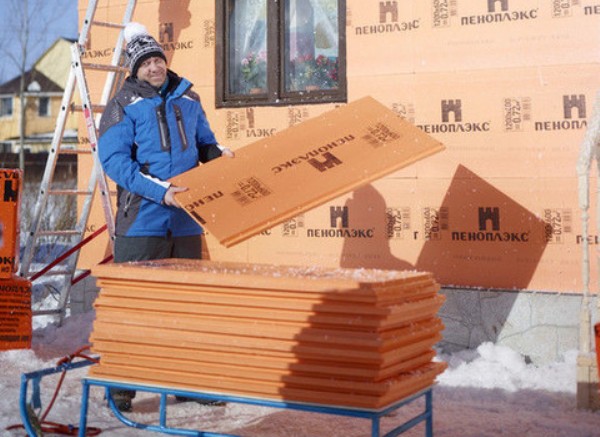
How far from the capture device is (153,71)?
4.93m

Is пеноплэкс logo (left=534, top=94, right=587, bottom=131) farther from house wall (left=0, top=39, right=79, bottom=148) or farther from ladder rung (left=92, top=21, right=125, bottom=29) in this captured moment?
house wall (left=0, top=39, right=79, bottom=148)

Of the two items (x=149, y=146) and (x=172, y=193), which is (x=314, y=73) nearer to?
(x=149, y=146)

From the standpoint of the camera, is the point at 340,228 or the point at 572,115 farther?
the point at 340,228

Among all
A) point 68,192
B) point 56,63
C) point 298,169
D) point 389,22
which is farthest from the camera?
point 56,63

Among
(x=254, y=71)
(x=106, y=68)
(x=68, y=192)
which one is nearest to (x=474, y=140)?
(x=254, y=71)

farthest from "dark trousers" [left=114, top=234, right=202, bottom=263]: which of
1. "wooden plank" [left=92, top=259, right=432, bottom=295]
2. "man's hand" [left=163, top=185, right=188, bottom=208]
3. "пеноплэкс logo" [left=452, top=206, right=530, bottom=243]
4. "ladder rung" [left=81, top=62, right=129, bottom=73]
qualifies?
"ladder rung" [left=81, top=62, right=129, bottom=73]

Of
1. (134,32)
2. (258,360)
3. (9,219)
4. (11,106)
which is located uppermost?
(11,106)

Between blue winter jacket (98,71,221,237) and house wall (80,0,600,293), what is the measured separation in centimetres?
210

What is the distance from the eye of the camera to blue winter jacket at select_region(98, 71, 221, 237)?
4.84m

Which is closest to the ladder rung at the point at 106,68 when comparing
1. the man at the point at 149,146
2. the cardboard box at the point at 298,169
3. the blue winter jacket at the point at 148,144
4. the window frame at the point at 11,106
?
the man at the point at 149,146

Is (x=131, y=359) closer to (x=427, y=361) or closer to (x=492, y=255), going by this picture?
(x=427, y=361)

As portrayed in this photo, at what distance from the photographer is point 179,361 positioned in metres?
3.59

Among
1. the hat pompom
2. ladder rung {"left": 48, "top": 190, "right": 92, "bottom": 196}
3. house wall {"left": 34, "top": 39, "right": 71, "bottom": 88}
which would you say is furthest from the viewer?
house wall {"left": 34, "top": 39, "right": 71, "bottom": 88}

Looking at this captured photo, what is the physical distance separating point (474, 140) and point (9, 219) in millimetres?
3602
